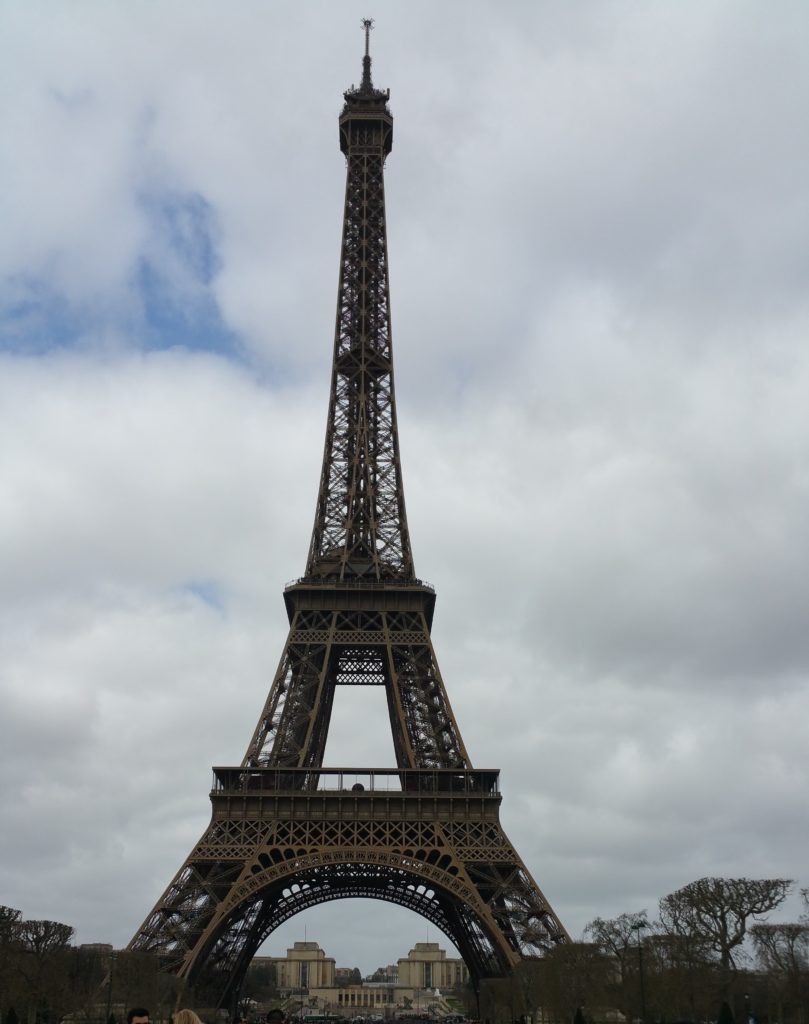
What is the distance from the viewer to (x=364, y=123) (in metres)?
80.6

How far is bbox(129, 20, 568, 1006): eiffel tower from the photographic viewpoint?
55844 mm

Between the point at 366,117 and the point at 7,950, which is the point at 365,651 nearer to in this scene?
the point at 7,950

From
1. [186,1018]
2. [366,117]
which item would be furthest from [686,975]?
[366,117]

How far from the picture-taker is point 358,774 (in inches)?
2387

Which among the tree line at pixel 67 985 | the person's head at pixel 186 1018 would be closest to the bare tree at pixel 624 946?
the tree line at pixel 67 985

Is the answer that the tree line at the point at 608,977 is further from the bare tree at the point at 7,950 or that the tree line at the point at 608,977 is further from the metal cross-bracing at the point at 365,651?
the metal cross-bracing at the point at 365,651

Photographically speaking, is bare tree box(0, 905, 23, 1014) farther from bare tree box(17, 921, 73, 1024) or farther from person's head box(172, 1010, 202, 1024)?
person's head box(172, 1010, 202, 1024)

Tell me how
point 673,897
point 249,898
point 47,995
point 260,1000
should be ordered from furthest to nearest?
point 260,1000 → point 673,897 → point 249,898 → point 47,995

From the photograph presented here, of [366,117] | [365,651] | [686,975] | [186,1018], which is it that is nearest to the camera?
[186,1018]

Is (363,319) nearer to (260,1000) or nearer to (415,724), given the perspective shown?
(415,724)

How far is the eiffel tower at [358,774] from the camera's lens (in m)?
55.8

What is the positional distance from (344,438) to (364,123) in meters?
24.2

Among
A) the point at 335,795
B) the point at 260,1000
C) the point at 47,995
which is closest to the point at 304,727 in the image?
the point at 335,795

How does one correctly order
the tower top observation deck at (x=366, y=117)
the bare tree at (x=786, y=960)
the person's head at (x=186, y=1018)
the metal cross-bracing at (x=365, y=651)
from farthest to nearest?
1. the tower top observation deck at (x=366, y=117)
2. the metal cross-bracing at (x=365, y=651)
3. the bare tree at (x=786, y=960)
4. the person's head at (x=186, y=1018)
